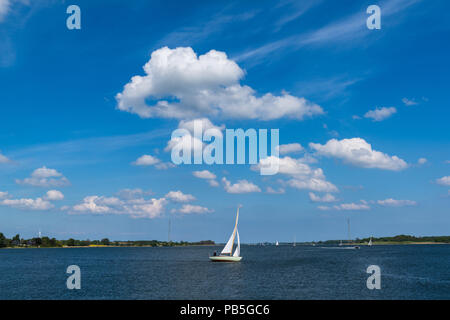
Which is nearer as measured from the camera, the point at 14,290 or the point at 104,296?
the point at 104,296

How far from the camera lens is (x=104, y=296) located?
63.4m

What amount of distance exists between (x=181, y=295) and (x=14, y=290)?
3698cm
